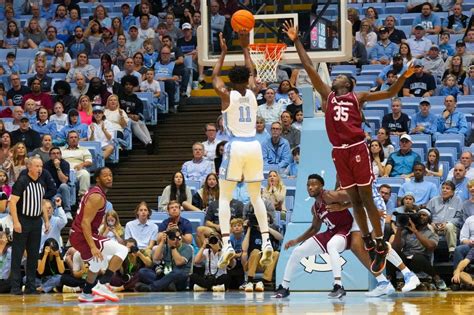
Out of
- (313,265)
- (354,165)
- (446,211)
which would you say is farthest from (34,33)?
(354,165)

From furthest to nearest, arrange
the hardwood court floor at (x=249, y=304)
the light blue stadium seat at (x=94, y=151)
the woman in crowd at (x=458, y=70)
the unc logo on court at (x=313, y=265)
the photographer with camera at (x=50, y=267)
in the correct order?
the woman in crowd at (x=458, y=70) < the light blue stadium seat at (x=94, y=151) < the photographer with camera at (x=50, y=267) < the unc logo on court at (x=313, y=265) < the hardwood court floor at (x=249, y=304)

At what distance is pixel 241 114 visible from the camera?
14.7 meters

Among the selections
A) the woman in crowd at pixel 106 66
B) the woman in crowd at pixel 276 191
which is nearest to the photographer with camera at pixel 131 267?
the woman in crowd at pixel 276 191

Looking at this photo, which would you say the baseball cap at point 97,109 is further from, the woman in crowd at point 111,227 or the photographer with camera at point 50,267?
the photographer with camera at point 50,267

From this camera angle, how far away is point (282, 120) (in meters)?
21.4

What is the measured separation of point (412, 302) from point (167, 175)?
8722mm

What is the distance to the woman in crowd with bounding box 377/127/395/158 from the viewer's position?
20609mm

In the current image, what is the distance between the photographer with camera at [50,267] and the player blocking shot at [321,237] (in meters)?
4.60

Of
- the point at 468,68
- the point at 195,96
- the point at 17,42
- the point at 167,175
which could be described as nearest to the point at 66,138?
the point at 167,175

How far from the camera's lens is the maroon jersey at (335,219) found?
626 inches

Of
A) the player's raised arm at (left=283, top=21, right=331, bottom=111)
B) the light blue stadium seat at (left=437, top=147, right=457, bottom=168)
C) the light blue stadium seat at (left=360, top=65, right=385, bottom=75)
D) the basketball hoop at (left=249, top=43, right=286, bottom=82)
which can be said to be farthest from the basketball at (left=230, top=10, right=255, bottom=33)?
the light blue stadium seat at (left=360, top=65, right=385, bottom=75)

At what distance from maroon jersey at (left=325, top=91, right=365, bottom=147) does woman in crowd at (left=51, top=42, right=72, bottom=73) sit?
1195 centimetres

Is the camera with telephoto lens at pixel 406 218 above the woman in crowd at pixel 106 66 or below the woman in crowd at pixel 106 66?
below

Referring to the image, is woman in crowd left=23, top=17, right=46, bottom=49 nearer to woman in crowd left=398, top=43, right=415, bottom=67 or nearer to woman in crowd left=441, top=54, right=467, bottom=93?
woman in crowd left=398, top=43, right=415, bottom=67
